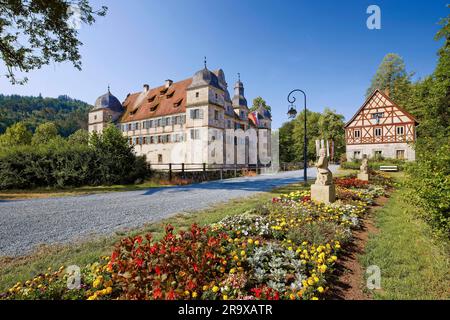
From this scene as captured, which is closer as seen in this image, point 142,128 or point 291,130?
point 142,128

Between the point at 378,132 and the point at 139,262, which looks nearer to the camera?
the point at 139,262

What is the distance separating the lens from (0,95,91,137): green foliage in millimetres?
82150

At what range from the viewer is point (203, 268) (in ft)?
9.96

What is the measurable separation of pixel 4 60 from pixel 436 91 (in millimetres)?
24999

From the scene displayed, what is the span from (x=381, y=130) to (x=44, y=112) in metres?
134

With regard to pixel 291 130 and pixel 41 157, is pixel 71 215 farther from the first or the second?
pixel 291 130

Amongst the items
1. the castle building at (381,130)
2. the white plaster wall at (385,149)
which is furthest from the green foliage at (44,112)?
the castle building at (381,130)

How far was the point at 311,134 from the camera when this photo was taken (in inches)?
2084

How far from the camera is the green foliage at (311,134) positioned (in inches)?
1809

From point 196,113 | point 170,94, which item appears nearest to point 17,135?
Result: point 170,94

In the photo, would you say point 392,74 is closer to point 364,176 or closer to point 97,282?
point 364,176

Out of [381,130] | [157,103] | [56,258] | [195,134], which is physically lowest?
[56,258]

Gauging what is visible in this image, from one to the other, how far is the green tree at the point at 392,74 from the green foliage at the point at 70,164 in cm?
4394
